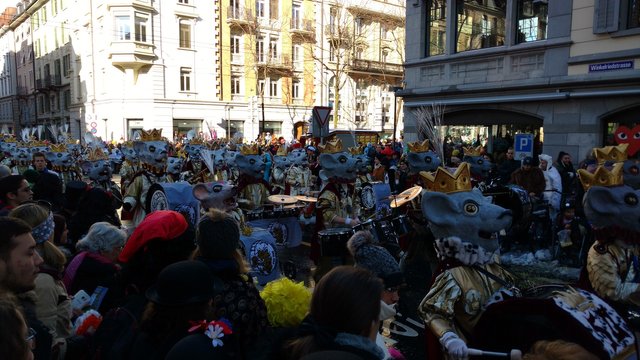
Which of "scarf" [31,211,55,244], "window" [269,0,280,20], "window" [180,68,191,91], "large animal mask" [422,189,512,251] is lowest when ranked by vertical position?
"scarf" [31,211,55,244]

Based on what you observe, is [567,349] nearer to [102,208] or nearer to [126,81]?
[102,208]

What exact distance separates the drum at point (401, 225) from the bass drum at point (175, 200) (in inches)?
105

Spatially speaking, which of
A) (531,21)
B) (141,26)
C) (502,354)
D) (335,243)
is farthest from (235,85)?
(502,354)

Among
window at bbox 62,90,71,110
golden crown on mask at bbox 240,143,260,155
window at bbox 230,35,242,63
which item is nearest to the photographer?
golden crown on mask at bbox 240,143,260,155

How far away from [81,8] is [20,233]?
40.7 metres

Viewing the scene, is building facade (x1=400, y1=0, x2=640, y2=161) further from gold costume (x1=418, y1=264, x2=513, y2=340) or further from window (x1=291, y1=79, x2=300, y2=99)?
window (x1=291, y1=79, x2=300, y2=99)

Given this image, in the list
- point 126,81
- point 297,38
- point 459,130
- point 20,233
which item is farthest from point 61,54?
point 20,233

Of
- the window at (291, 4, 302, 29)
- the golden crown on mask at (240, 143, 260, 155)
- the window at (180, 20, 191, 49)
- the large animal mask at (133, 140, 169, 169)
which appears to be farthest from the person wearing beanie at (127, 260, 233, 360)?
the window at (291, 4, 302, 29)

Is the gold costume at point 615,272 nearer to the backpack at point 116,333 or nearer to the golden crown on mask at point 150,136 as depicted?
the backpack at point 116,333

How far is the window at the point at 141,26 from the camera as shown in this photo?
32.5 meters

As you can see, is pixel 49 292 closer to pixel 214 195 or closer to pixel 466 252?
pixel 466 252

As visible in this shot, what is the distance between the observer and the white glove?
263 cm

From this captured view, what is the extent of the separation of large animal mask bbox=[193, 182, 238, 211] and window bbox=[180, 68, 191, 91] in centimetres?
3055

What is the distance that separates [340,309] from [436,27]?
16500mm
